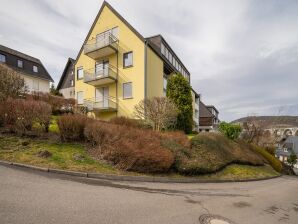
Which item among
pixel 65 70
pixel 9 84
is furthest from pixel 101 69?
pixel 65 70

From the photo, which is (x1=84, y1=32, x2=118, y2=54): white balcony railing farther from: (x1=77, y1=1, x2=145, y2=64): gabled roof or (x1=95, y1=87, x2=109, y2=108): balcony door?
(x1=95, y1=87, x2=109, y2=108): balcony door

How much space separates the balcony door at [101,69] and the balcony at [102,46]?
98 cm

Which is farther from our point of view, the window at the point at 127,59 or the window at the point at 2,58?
the window at the point at 2,58

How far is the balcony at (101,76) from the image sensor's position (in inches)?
856

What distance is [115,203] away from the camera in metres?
5.13

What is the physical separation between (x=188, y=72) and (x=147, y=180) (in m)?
31.8

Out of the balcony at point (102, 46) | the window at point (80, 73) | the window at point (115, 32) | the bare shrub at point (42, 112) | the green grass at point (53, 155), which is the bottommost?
the green grass at point (53, 155)

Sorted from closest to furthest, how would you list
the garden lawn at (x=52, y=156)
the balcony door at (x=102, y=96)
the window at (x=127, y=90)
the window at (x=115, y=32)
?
the garden lawn at (x=52, y=156) < the window at (x=127, y=90) < the window at (x=115, y=32) < the balcony door at (x=102, y=96)

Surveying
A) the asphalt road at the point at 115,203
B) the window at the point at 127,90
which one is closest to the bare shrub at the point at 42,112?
the asphalt road at the point at 115,203

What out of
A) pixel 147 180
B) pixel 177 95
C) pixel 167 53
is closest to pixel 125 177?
pixel 147 180

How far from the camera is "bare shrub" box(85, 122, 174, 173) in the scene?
8.34 metres

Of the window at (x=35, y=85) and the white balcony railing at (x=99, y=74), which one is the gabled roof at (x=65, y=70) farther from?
the white balcony railing at (x=99, y=74)

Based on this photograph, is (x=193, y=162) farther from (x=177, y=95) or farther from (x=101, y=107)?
(x=101, y=107)

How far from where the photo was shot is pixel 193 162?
32.6 ft
